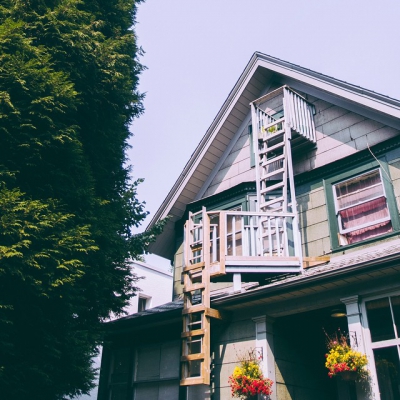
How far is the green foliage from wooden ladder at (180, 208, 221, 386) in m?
1.51

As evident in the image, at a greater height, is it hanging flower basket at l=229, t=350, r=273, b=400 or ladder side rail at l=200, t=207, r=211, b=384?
ladder side rail at l=200, t=207, r=211, b=384

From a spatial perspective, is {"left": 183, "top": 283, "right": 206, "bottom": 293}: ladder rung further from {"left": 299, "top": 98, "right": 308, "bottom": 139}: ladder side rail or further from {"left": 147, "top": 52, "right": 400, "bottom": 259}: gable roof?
{"left": 299, "top": 98, "right": 308, "bottom": 139}: ladder side rail

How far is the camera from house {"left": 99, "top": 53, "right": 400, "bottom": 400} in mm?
7484

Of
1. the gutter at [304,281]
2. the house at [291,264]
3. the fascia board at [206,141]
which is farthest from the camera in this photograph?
the fascia board at [206,141]

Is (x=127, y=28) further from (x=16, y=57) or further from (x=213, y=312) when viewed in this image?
(x=213, y=312)

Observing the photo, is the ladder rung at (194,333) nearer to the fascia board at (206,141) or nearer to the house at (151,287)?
the fascia board at (206,141)

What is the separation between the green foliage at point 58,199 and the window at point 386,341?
487 cm

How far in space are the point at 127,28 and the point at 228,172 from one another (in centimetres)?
448

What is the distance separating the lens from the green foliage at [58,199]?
722 centimetres

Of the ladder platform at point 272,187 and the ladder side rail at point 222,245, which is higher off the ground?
the ladder platform at point 272,187

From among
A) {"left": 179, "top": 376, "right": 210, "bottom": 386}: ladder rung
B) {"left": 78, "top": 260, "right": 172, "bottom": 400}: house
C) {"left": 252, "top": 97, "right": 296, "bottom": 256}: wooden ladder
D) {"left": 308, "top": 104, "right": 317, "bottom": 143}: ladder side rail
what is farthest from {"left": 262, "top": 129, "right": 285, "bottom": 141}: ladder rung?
{"left": 78, "top": 260, "right": 172, "bottom": 400}: house

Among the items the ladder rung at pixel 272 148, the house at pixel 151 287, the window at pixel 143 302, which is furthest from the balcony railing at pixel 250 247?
the window at pixel 143 302

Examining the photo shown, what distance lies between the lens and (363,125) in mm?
9664

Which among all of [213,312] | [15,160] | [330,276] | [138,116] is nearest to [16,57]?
[15,160]
